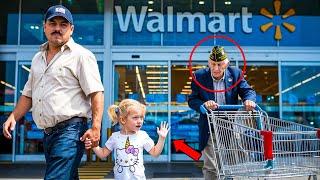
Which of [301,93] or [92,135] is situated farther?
[301,93]

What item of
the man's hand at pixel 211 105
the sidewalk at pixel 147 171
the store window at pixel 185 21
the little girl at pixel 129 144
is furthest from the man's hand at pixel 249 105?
the store window at pixel 185 21

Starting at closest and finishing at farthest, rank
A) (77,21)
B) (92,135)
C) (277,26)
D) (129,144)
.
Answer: (92,135) < (129,144) < (77,21) < (277,26)

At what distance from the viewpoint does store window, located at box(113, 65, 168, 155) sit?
12211 millimetres

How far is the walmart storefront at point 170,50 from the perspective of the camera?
12.2 m

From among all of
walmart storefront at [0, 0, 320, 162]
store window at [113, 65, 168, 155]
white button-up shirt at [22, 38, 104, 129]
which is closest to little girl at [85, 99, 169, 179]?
white button-up shirt at [22, 38, 104, 129]

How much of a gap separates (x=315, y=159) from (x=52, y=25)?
246cm

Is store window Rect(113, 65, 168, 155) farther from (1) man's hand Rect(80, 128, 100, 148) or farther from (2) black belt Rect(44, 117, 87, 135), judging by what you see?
(1) man's hand Rect(80, 128, 100, 148)

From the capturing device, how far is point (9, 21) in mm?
12570

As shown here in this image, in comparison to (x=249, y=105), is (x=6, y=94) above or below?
above

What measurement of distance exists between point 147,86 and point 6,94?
12.2ft

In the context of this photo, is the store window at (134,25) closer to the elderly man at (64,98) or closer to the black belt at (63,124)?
the elderly man at (64,98)

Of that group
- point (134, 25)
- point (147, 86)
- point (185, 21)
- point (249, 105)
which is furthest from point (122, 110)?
point (185, 21)

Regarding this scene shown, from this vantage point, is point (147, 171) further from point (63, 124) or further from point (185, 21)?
point (63, 124)

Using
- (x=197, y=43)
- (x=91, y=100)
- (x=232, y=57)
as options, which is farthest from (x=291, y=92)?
(x=91, y=100)
